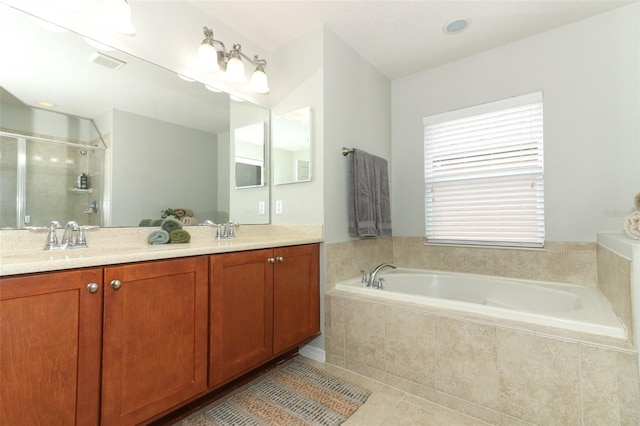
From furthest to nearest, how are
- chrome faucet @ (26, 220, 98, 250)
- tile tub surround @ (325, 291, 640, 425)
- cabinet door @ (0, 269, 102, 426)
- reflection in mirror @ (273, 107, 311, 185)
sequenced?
reflection in mirror @ (273, 107, 311, 185) → chrome faucet @ (26, 220, 98, 250) → tile tub surround @ (325, 291, 640, 425) → cabinet door @ (0, 269, 102, 426)

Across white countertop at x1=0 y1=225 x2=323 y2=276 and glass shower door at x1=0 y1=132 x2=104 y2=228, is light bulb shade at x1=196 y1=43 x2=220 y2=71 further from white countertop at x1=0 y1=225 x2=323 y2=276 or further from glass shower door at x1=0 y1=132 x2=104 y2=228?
white countertop at x1=0 y1=225 x2=323 y2=276

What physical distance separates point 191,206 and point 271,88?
4.01 ft

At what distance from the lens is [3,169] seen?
122 centimetres

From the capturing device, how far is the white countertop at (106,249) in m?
0.93

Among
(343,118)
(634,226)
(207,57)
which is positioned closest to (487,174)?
(634,226)

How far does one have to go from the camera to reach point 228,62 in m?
1.98

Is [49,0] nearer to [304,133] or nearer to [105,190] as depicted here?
[105,190]

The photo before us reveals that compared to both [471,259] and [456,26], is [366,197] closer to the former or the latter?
[471,259]

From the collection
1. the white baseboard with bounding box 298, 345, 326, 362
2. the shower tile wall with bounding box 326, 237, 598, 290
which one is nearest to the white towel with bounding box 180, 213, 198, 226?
the shower tile wall with bounding box 326, 237, 598, 290

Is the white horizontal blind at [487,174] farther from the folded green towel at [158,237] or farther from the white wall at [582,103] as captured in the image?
the folded green towel at [158,237]

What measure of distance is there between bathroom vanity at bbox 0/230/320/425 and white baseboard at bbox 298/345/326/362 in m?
0.46

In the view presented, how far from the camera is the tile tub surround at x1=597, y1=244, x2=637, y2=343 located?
1.23m

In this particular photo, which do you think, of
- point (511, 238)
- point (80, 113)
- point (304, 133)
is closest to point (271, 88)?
point (304, 133)

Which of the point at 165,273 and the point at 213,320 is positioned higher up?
the point at 165,273
